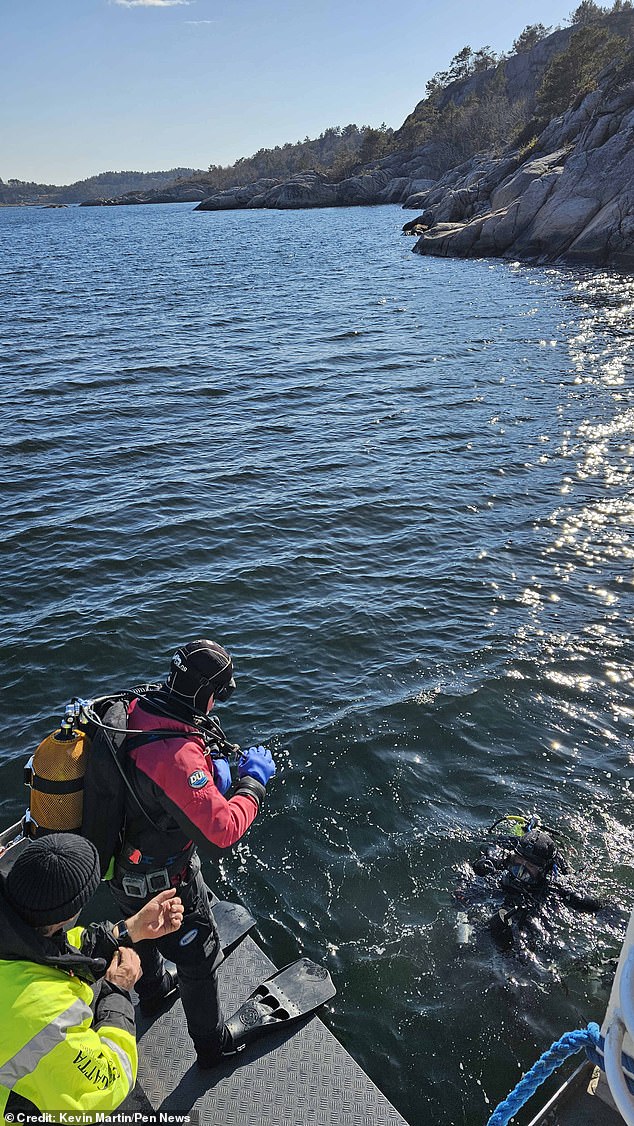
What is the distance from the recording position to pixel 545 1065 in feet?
12.1

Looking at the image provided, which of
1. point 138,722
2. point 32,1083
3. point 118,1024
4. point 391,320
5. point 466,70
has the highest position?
point 466,70

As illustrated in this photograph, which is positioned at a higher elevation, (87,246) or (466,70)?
(466,70)

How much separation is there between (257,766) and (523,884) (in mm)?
3127

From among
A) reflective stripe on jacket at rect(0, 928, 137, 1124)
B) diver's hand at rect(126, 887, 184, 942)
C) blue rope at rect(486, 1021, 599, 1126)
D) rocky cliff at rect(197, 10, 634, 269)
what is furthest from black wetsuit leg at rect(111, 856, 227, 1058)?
rocky cliff at rect(197, 10, 634, 269)

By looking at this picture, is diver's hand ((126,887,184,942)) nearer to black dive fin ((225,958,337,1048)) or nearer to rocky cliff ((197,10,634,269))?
black dive fin ((225,958,337,1048))

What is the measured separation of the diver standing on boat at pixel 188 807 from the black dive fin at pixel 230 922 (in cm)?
114

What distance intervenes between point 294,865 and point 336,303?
109ft

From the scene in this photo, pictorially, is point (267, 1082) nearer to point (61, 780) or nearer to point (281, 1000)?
point (281, 1000)

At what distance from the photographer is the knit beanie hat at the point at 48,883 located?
121 inches

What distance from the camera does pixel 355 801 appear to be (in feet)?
27.1

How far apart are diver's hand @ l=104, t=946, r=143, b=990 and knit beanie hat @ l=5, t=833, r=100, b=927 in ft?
2.11

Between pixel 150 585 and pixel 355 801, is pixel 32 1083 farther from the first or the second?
pixel 150 585

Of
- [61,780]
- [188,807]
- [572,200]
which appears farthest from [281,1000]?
[572,200]

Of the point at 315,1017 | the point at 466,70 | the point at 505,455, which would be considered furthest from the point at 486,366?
the point at 466,70
